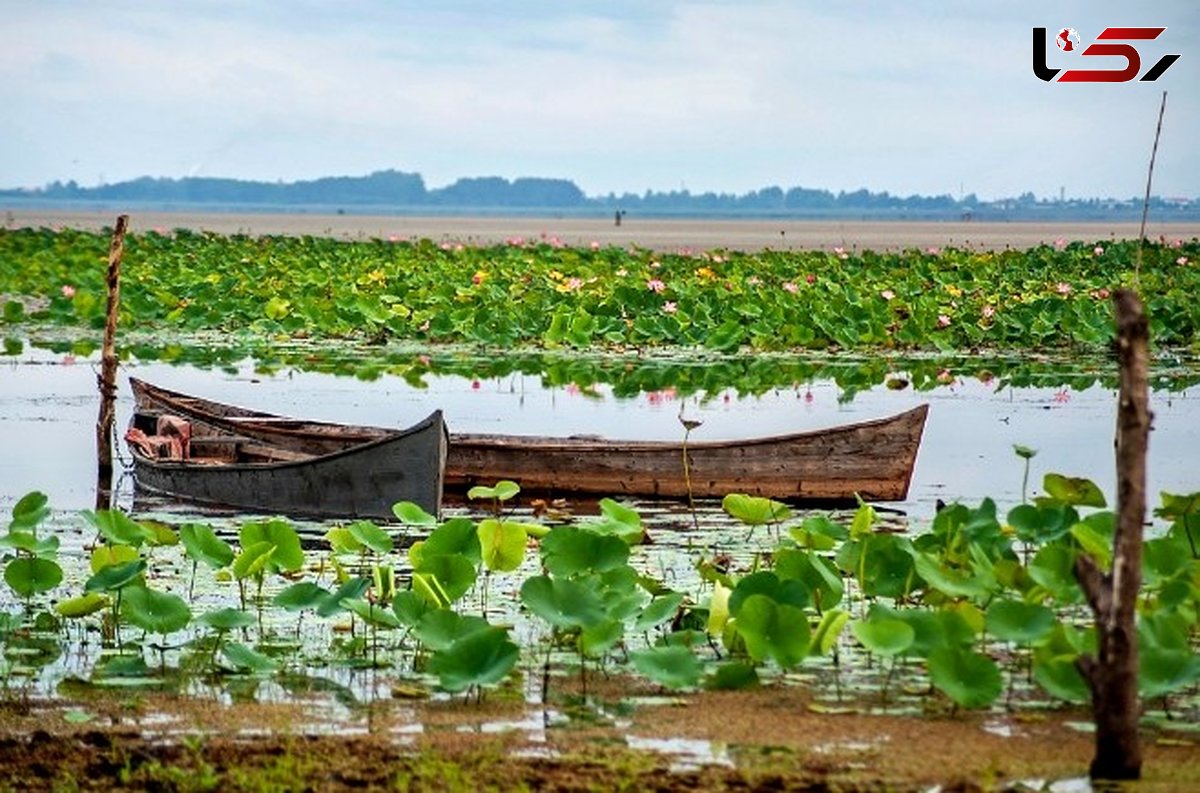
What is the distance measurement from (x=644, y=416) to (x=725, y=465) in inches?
156

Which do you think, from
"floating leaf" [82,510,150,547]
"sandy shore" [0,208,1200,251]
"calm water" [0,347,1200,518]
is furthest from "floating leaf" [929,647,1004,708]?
"sandy shore" [0,208,1200,251]

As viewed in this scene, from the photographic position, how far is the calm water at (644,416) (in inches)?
441

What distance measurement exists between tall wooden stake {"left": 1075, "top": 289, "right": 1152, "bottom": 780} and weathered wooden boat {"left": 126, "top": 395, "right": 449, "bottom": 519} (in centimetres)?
458

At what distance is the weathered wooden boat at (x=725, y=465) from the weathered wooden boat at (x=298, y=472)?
786mm

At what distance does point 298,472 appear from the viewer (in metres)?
9.73

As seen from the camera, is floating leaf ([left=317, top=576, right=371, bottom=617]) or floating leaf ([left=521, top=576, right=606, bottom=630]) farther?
floating leaf ([left=317, top=576, right=371, bottom=617])

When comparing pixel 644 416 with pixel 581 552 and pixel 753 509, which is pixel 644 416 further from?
→ pixel 581 552

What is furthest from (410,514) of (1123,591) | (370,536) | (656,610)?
(1123,591)

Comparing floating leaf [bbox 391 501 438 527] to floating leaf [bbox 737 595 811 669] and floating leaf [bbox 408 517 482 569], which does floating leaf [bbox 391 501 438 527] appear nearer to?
floating leaf [bbox 408 517 482 569]

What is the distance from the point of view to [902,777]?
16.0 feet

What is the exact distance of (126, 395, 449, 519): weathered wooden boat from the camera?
933 centimetres

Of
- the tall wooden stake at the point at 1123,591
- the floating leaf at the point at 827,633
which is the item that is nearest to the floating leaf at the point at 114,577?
the floating leaf at the point at 827,633

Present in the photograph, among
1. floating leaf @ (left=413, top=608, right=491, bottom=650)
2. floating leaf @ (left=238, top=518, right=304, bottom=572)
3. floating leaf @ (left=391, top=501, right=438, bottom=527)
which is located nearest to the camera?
floating leaf @ (left=413, top=608, right=491, bottom=650)

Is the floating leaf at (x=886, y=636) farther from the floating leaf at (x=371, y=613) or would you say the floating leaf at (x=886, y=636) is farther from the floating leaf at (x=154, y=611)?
the floating leaf at (x=154, y=611)
